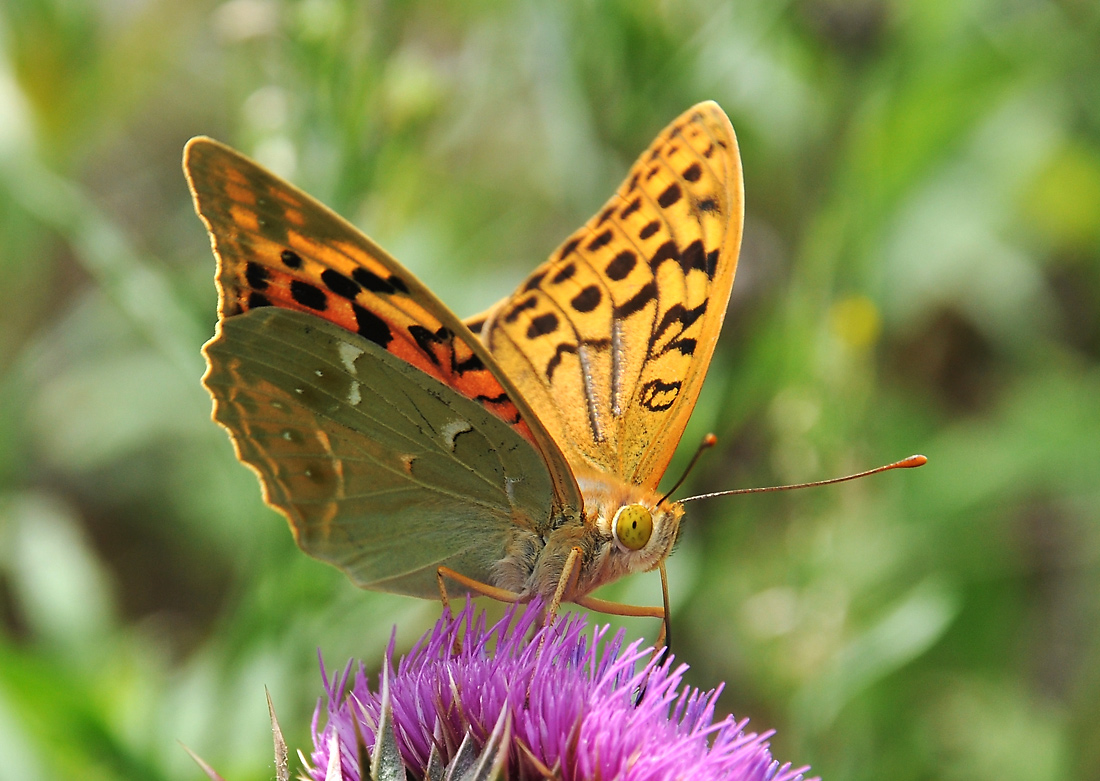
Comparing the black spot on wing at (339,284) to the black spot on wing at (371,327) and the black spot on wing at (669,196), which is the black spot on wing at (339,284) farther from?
the black spot on wing at (669,196)

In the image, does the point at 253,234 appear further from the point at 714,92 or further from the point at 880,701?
the point at 880,701

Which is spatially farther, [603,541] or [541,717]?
[603,541]

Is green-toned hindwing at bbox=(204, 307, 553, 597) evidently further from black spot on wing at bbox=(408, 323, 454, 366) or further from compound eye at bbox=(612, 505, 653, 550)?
compound eye at bbox=(612, 505, 653, 550)

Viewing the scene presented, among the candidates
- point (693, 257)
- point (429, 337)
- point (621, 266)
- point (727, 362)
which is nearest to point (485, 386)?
point (429, 337)

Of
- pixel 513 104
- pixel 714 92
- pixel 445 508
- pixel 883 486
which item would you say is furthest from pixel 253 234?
pixel 513 104

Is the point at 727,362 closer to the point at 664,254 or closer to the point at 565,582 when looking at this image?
the point at 664,254

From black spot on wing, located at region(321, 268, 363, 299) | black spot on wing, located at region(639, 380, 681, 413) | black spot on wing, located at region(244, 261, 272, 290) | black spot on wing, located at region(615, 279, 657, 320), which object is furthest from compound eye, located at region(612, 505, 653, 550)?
black spot on wing, located at region(244, 261, 272, 290)
